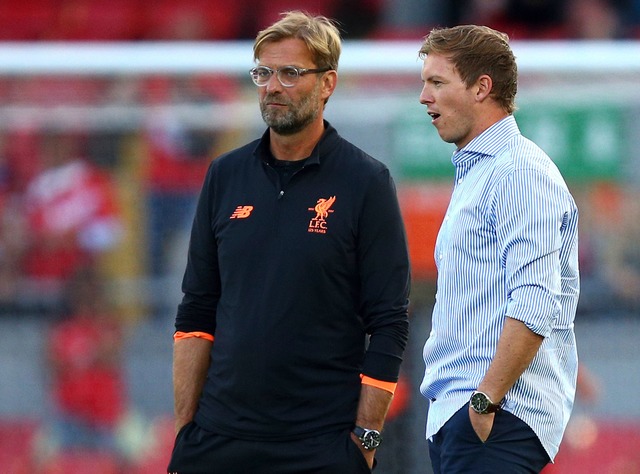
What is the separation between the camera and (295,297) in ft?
8.63

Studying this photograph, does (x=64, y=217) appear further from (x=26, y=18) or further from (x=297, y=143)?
(x=26, y=18)

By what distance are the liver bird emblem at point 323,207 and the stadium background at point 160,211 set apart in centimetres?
172

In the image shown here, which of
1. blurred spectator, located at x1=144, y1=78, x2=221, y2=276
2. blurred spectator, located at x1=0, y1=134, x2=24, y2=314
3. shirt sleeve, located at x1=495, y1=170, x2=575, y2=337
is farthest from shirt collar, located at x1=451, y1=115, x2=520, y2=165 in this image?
blurred spectator, located at x1=0, y1=134, x2=24, y2=314

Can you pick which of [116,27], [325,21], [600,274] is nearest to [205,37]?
[116,27]

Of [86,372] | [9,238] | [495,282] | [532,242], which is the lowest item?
[86,372]

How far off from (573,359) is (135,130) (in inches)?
101

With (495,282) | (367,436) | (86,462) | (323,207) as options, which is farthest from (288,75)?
(86,462)

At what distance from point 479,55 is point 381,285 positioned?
58 cm

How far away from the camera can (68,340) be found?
459cm

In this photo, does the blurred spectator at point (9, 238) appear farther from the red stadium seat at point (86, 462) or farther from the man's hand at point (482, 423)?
the man's hand at point (482, 423)

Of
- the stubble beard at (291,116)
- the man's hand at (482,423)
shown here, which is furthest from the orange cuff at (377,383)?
the stubble beard at (291,116)

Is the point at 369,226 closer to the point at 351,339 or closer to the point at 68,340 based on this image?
the point at 351,339

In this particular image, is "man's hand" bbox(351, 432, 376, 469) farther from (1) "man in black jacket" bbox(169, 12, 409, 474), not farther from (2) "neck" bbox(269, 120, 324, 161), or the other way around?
(2) "neck" bbox(269, 120, 324, 161)

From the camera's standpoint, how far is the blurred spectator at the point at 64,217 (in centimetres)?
450
